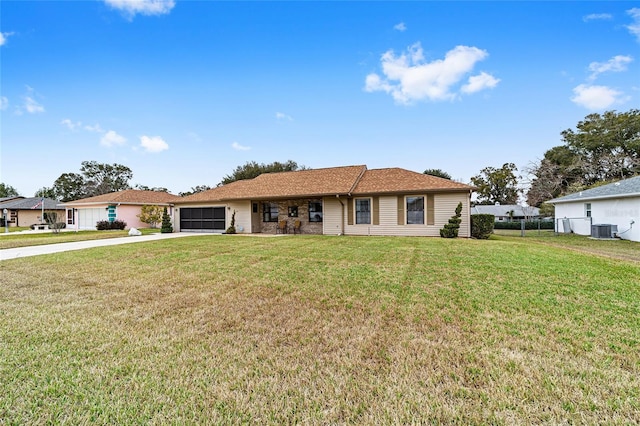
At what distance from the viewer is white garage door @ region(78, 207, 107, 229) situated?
25.6 meters

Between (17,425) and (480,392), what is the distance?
3.26 m

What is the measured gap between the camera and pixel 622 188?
1553cm

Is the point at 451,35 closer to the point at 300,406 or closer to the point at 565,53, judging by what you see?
the point at 565,53

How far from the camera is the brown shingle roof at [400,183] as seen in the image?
539 inches

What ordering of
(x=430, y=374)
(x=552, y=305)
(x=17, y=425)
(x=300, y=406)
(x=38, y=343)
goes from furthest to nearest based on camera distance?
(x=552, y=305) → (x=38, y=343) → (x=430, y=374) → (x=300, y=406) → (x=17, y=425)

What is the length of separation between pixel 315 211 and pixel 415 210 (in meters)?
5.63

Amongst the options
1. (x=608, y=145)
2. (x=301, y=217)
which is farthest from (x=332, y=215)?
(x=608, y=145)

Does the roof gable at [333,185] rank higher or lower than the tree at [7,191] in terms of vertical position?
lower

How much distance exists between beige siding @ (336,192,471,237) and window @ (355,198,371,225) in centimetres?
33

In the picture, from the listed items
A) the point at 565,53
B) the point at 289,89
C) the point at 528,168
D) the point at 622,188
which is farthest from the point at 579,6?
the point at 528,168

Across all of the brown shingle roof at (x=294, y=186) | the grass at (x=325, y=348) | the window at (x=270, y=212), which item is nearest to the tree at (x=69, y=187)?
the brown shingle roof at (x=294, y=186)

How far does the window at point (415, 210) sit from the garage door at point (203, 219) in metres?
11.8

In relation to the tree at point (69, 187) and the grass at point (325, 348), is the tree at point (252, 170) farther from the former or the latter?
the grass at point (325, 348)

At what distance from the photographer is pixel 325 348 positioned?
9.64 feet
